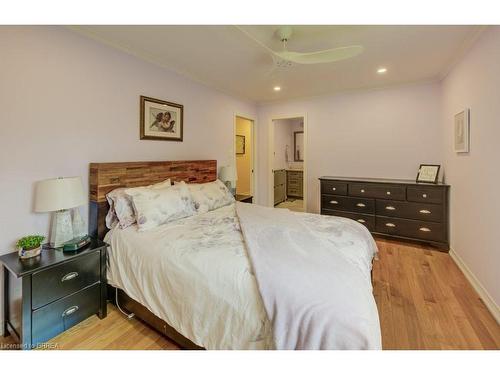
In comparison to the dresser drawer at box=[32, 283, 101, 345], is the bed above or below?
above

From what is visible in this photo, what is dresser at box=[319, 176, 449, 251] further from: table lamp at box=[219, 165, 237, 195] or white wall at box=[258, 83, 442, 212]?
table lamp at box=[219, 165, 237, 195]

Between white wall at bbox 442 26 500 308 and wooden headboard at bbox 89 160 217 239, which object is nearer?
white wall at bbox 442 26 500 308

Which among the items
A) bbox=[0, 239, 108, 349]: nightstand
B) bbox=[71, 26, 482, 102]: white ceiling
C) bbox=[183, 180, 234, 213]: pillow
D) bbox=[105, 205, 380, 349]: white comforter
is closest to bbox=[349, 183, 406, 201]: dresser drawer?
bbox=[71, 26, 482, 102]: white ceiling

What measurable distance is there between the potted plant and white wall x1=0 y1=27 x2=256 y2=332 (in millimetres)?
195

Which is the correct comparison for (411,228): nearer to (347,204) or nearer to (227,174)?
(347,204)

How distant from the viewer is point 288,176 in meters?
6.60

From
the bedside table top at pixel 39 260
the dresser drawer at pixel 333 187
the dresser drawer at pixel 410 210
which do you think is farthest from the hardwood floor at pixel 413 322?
the dresser drawer at pixel 333 187

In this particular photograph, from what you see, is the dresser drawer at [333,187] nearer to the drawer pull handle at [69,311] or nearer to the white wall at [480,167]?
the white wall at [480,167]

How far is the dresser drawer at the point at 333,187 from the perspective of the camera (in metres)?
3.68

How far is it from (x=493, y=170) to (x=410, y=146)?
6.03ft

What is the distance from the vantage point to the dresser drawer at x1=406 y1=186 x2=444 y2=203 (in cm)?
305

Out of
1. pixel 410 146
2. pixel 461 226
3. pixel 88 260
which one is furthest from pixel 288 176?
pixel 88 260

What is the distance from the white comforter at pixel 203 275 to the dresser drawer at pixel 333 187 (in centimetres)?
177

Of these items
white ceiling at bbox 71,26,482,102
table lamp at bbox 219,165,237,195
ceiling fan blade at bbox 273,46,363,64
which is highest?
white ceiling at bbox 71,26,482,102
